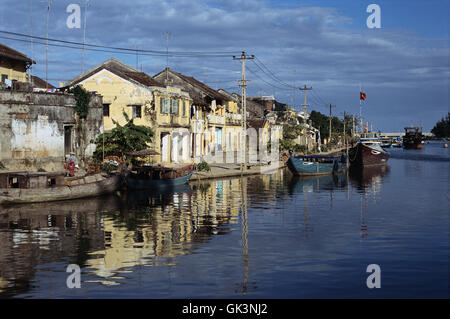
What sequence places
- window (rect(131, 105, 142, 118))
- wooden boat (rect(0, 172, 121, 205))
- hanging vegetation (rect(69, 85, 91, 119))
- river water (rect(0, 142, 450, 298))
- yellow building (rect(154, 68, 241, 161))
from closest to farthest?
1. river water (rect(0, 142, 450, 298))
2. wooden boat (rect(0, 172, 121, 205))
3. hanging vegetation (rect(69, 85, 91, 119))
4. window (rect(131, 105, 142, 118))
5. yellow building (rect(154, 68, 241, 161))

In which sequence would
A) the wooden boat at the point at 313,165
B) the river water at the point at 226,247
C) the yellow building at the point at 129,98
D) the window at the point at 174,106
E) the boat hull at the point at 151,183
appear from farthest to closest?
1. the wooden boat at the point at 313,165
2. the window at the point at 174,106
3. the yellow building at the point at 129,98
4. the boat hull at the point at 151,183
5. the river water at the point at 226,247

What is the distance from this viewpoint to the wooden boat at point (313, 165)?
5466cm

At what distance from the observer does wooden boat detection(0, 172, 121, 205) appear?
3066cm

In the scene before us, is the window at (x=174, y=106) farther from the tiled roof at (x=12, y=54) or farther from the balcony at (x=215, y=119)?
the tiled roof at (x=12, y=54)

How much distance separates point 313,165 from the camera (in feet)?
183

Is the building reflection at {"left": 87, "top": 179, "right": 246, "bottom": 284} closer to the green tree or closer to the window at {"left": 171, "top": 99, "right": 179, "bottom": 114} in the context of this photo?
the green tree

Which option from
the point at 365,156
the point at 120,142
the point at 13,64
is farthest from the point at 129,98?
the point at 365,156

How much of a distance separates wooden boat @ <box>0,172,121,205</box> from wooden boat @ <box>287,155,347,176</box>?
25.2 metres

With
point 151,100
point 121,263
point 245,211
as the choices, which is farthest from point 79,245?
point 151,100

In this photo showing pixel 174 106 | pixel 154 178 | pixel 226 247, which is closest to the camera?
pixel 226 247

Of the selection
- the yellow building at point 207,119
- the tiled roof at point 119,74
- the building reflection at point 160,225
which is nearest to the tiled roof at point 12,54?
the tiled roof at point 119,74

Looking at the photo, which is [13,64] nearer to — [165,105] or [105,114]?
[105,114]

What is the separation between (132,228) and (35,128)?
16.6 m

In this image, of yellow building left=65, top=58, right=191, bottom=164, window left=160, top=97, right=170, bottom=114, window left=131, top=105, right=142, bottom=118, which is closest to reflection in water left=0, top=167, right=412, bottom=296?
yellow building left=65, top=58, right=191, bottom=164
